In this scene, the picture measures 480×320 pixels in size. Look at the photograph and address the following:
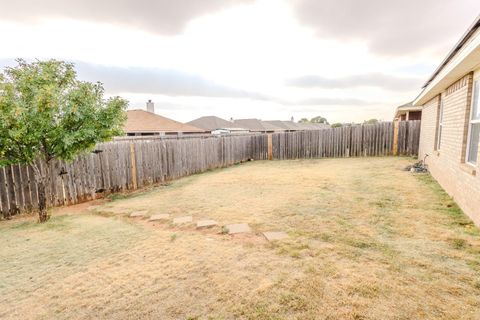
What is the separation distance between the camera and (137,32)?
30.1 feet

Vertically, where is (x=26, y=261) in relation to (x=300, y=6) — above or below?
below

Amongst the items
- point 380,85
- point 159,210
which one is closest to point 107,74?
point 159,210

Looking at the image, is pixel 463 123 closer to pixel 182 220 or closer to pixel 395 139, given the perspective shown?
pixel 182 220

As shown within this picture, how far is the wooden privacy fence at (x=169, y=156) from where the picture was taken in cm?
583

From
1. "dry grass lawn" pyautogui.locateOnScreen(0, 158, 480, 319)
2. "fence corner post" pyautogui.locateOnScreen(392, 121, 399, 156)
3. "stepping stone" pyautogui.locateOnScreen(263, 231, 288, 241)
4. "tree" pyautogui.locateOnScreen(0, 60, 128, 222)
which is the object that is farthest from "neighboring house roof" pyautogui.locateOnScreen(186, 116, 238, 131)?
"stepping stone" pyautogui.locateOnScreen(263, 231, 288, 241)

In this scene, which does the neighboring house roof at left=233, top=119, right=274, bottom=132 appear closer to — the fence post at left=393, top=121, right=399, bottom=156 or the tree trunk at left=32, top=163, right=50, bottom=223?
the fence post at left=393, top=121, right=399, bottom=156

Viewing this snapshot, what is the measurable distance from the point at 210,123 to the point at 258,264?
120 feet

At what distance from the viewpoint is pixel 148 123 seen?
2409cm

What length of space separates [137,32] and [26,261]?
28.6ft

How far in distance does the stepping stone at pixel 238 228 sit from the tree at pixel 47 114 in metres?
3.65

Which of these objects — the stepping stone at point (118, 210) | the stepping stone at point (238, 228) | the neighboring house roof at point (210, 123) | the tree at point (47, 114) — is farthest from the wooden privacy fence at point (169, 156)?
the neighboring house roof at point (210, 123)

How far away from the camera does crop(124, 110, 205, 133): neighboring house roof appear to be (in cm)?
2274

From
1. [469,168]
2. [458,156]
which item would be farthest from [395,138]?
[469,168]

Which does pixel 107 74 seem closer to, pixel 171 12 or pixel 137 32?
pixel 137 32
